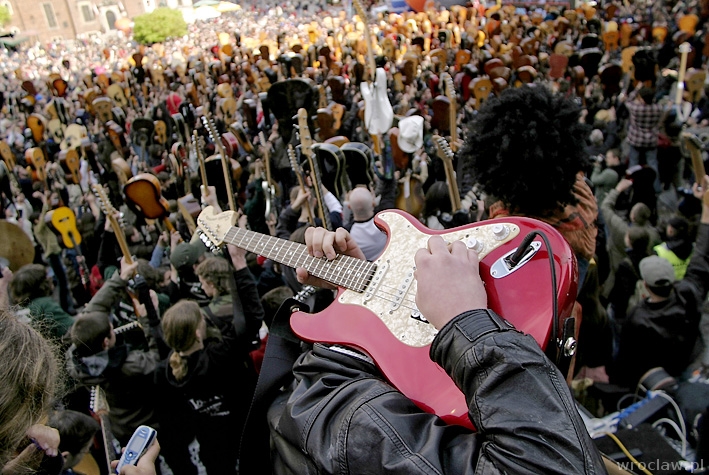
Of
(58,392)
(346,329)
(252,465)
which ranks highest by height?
(346,329)

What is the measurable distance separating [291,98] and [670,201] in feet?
17.5

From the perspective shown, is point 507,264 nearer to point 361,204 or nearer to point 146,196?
point 361,204

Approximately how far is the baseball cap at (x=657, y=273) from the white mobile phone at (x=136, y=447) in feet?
8.93

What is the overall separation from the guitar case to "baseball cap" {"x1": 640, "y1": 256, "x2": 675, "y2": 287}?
554 cm

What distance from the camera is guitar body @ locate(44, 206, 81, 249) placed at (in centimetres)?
547

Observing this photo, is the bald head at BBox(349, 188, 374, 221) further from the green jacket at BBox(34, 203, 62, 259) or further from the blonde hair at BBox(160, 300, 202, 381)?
the green jacket at BBox(34, 203, 62, 259)

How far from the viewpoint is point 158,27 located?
39219 mm

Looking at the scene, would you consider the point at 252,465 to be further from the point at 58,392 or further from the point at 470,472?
the point at 470,472

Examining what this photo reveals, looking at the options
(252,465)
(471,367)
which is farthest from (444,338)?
(252,465)

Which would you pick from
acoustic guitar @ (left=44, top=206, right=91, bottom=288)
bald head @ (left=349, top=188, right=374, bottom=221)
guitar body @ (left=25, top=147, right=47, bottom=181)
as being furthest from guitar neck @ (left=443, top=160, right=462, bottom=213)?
guitar body @ (left=25, top=147, right=47, bottom=181)

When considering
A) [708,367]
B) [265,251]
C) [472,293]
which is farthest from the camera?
[708,367]

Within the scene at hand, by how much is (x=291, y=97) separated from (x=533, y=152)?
6250 mm

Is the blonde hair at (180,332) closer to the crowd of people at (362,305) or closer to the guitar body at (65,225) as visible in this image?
the crowd of people at (362,305)

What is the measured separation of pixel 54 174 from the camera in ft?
31.0
